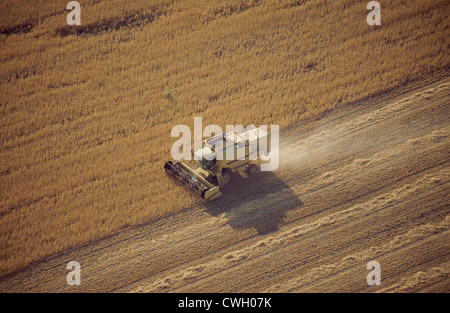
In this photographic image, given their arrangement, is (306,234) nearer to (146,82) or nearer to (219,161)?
(219,161)

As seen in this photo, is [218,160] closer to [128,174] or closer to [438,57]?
[128,174]

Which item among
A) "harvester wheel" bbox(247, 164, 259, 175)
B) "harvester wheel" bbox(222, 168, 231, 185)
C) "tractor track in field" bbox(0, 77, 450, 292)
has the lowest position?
"tractor track in field" bbox(0, 77, 450, 292)

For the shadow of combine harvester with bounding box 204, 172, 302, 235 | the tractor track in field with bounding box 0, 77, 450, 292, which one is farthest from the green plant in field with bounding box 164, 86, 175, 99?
the tractor track in field with bounding box 0, 77, 450, 292

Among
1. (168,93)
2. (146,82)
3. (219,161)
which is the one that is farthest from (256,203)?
(146,82)

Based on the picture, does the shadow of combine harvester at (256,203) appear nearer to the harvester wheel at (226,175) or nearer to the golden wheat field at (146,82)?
the harvester wheel at (226,175)

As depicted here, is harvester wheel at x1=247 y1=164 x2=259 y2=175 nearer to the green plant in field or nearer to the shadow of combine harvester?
the shadow of combine harvester

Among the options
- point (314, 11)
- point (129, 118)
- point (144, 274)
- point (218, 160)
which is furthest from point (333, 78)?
point (144, 274)
